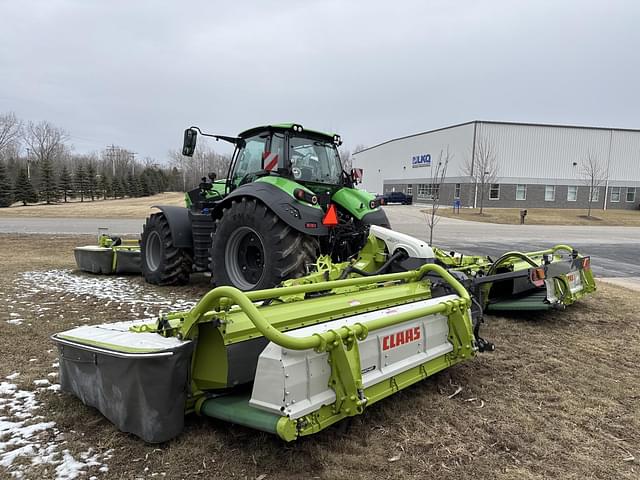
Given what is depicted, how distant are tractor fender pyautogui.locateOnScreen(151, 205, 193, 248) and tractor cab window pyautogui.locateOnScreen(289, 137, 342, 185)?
208cm

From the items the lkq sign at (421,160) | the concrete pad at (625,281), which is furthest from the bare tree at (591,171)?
the concrete pad at (625,281)

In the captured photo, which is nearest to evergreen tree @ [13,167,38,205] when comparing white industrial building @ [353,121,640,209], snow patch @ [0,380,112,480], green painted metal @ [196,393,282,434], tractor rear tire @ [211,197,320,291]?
white industrial building @ [353,121,640,209]

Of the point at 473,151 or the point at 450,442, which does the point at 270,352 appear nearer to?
the point at 450,442

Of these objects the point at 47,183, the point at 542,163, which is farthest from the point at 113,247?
the point at 47,183

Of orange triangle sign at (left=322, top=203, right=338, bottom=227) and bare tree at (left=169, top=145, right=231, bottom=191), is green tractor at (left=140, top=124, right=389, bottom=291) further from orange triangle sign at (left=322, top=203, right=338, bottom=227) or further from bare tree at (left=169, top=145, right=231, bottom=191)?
bare tree at (left=169, top=145, right=231, bottom=191)

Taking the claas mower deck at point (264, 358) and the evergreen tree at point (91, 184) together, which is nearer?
the claas mower deck at point (264, 358)

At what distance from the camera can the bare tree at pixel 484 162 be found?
126 ft

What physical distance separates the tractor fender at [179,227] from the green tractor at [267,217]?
0.01 metres

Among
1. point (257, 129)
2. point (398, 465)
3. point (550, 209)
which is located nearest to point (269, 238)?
point (257, 129)

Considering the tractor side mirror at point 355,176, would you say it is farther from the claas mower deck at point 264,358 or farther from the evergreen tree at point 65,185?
the evergreen tree at point 65,185

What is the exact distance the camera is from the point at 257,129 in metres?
6.23

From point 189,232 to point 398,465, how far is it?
17.5ft

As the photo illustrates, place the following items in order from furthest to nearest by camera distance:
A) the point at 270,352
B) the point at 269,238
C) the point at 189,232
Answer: the point at 189,232 < the point at 269,238 < the point at 270,352

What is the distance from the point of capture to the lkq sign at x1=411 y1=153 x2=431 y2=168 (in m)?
46.1
